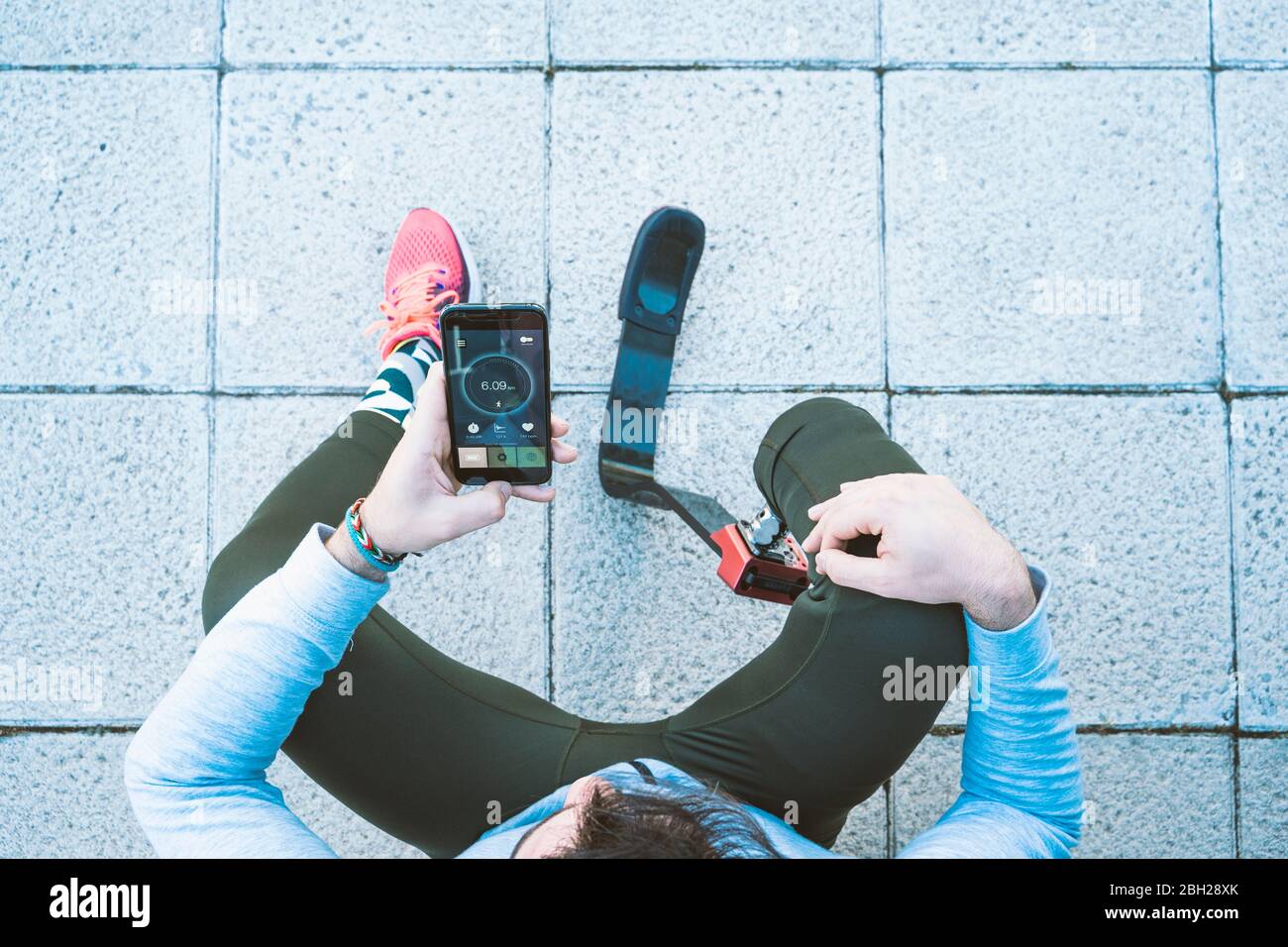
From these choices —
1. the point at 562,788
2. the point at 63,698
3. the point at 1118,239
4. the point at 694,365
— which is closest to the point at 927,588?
the point at 562,788

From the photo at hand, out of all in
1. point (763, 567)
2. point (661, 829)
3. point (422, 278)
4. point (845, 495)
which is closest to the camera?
point (661, 829)

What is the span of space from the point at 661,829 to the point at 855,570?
49 cm

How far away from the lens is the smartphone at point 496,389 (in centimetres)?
123

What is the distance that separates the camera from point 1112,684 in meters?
2.04

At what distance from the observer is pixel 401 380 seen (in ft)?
6.03

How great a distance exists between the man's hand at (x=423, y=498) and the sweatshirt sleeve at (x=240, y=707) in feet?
0.21

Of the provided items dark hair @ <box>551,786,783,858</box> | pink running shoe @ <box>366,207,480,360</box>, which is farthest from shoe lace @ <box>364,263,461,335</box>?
dark hair @ <box>551,786,783,858</box>

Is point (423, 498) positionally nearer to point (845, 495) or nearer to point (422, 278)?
point (845, 495)

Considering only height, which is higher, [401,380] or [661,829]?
[401,380]

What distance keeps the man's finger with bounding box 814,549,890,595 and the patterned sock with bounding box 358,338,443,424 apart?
0.95 meters

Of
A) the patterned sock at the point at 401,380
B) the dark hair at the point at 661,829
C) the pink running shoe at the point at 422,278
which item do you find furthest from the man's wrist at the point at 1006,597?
the pink running shoe at the point at 422,278

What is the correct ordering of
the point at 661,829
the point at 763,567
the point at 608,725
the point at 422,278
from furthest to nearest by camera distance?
1. the point at 422,278
2. the point at 763,567
3. the point at 608,725
4. the point at 661,829

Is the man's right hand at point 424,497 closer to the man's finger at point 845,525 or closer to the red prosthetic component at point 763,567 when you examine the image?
the man's finger at point 845,525

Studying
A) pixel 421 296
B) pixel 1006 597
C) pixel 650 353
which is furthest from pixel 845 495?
pixel 421 296
